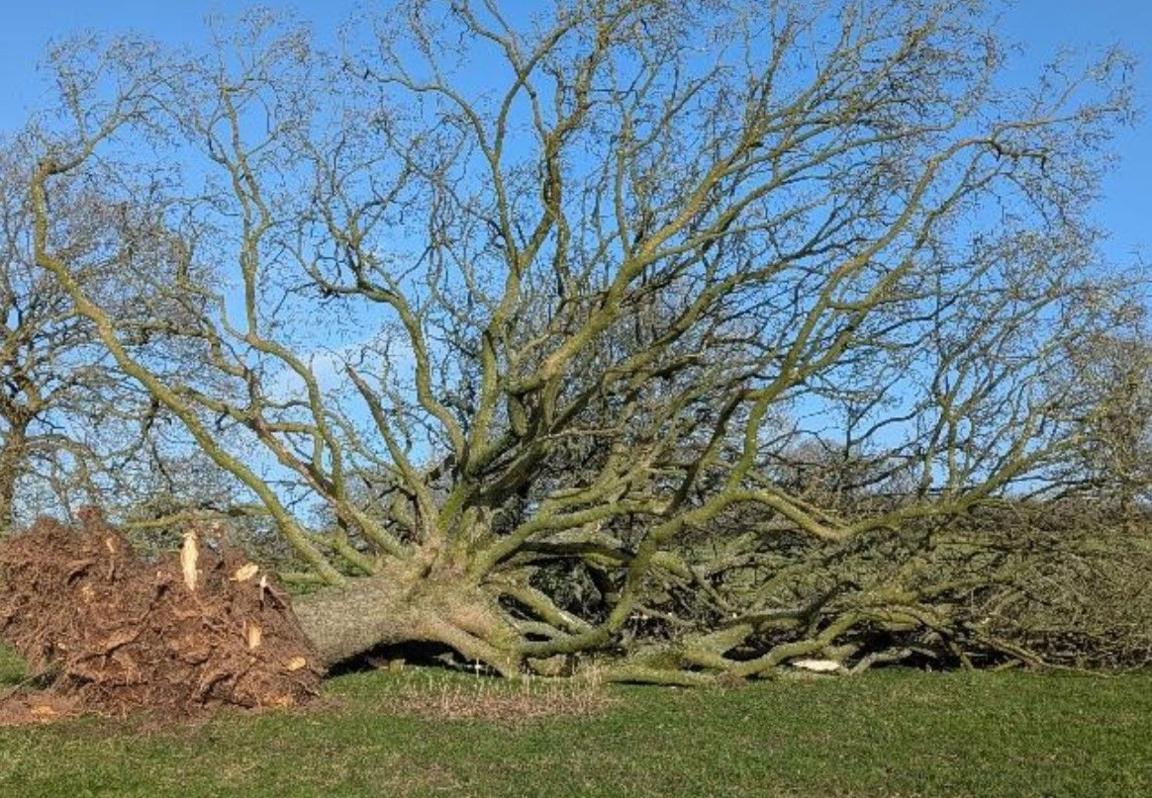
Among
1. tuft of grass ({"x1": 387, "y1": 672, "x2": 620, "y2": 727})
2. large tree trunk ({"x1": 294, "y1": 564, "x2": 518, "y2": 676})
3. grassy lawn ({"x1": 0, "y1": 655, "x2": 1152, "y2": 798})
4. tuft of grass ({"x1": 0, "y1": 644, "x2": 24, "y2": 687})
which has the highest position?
large tree trunk ({"x1": 294, "y1": 564, "x2": 518, "y2": 676})

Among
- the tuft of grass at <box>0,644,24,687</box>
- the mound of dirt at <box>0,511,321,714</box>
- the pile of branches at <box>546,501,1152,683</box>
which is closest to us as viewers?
the mound of dirt at <box>0,511,321,714</box>

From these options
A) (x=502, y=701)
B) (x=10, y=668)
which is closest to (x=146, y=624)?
(x=502, y=701)

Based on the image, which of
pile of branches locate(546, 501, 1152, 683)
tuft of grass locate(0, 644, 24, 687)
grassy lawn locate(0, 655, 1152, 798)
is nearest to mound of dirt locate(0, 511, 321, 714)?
grassy lawn locate(0, 655, 1152, 798)

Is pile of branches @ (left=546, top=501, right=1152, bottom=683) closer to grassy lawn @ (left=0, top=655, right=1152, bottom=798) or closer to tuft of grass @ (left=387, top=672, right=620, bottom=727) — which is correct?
tuft of grass @ (left=387, top=672, right=620, bottom=727)

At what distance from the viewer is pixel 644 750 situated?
28.3 feet

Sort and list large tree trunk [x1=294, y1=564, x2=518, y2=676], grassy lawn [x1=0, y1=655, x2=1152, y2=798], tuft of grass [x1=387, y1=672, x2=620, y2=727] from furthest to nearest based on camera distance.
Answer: large tree trunk [x1=294, y1=564, x2=518, y2=676]
tuft of grass [x1=387, y1=672, x2=620, y2=727]
grassy lawn [x1=0, y1=655, x2=1152, y2=798]

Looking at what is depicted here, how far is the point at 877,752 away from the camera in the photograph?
337 inches

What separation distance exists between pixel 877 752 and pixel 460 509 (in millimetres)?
5965

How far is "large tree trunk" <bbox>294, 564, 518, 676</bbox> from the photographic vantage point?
39.8 ft

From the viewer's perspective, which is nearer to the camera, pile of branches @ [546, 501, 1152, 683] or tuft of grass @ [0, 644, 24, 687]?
tuft of grass @ [0, 644, 24, 687]

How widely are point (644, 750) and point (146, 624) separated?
4.13m

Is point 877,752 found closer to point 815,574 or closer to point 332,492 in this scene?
point 815,574

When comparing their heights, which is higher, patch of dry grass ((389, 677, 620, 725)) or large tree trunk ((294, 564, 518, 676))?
large tree trunk ((294, 564, 518, 676))

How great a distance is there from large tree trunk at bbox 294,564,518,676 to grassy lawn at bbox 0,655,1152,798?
78cm
